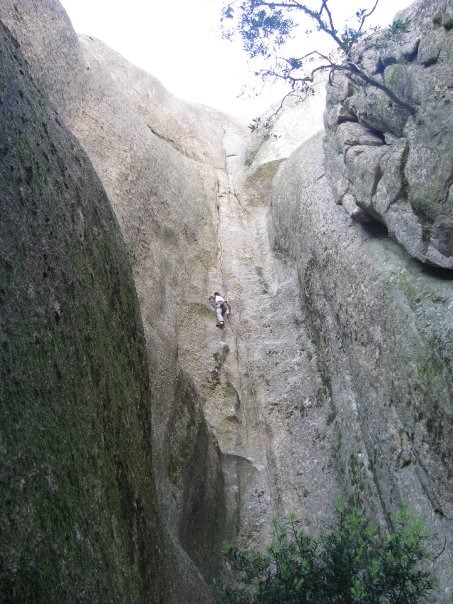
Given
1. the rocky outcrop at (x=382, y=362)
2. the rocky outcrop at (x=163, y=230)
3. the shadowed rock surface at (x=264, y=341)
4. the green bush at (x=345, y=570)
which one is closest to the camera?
the green bush at (x=345, y=570)

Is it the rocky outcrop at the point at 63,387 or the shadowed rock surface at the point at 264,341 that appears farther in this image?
the shadowed rock surface at the point at 264,341

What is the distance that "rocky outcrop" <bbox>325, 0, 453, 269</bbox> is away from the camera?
386 inches

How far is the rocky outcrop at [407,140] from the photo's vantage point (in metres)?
9.81

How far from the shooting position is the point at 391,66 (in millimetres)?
12586

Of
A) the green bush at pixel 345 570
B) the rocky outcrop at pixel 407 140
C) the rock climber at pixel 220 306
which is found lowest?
the rock climber at pixel 220 306

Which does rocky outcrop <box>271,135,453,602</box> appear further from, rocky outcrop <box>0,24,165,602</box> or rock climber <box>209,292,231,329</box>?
rocky outcrop <box>0,24,165,602</box>

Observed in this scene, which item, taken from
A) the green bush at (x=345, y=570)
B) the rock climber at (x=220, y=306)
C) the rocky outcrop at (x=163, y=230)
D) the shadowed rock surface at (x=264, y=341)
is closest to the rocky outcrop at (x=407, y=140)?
the shadowed rock surface at (x=264, y=341)

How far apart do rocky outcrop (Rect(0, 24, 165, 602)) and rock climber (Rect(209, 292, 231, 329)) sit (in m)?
7.42

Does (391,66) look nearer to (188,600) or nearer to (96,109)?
(96,109)

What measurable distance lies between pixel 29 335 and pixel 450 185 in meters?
7.41

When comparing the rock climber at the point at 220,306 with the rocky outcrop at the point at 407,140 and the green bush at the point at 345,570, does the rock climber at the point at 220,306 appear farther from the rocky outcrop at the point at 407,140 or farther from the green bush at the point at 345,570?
the green bush at the point at 345,570

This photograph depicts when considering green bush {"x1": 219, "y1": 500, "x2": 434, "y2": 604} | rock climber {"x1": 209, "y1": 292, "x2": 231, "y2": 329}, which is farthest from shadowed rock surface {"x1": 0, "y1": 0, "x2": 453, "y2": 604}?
green bush {"x1": 219, "y1": 500, "x2": 434, "y2": 604}

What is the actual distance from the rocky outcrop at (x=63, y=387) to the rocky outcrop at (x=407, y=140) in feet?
18.4

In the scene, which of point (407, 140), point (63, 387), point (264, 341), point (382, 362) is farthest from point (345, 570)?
point (264, 341)
